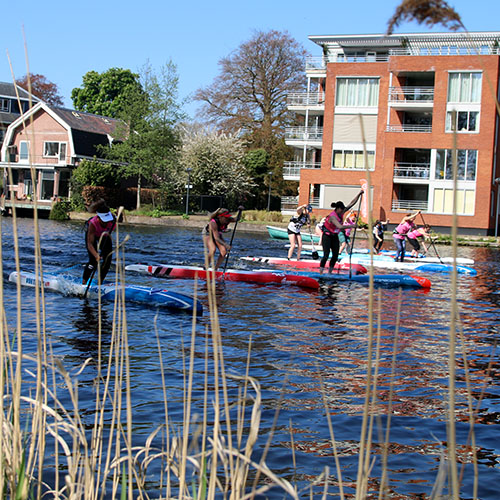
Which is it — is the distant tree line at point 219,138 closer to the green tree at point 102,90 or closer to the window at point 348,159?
the window at point 348,159

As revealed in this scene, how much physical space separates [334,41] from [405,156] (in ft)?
38.0

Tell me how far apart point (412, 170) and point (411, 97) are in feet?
16.8

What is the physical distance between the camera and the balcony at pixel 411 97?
4475cm

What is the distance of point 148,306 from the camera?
1209 centimetres

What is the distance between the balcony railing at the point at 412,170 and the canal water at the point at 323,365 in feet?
97.4

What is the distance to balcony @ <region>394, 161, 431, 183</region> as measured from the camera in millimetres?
44594

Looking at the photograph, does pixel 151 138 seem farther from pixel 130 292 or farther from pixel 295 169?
pixel 130 292

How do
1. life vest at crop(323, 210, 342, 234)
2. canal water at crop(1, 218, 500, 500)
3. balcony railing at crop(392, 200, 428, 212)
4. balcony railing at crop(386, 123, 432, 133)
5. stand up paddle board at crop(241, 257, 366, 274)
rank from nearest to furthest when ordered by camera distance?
canal water at crop(1, 218, 500, 500), life vest at crop(323, 210, 342, 234), stand up paddle board at crop(241, 257, 366, 274), balcony railing at crop(392, 200, 428, 212), balcony railing at crop(386, 123, 432, 133)

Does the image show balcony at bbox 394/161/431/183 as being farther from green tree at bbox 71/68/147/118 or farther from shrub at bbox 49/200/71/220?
green tree at bbox 71/68/147/118

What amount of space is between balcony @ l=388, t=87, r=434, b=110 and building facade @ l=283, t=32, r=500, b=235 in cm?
7

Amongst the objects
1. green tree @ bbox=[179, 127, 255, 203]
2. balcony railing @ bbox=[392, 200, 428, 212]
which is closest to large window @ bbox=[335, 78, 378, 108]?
balcony railing @ bbox=[392, 200, 428, 212]

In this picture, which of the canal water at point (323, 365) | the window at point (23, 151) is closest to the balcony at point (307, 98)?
the window at point (23, 151)

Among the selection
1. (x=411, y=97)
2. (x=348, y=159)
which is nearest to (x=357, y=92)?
(x=411, y=97)

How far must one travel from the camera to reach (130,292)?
12.5m
